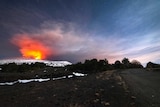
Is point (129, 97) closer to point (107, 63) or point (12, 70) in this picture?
point (107, 63)

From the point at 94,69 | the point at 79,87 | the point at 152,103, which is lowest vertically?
the point at 152,103

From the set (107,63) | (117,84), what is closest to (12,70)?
(107,63)

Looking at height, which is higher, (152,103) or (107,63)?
(107,63)

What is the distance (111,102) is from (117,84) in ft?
15.6

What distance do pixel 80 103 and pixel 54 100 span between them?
1849mm

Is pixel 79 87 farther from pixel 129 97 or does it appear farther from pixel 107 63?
pixel 107 63

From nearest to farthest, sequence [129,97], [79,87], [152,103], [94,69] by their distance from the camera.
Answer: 1. [152,103]
2. [129,97]
3. [79,87]
4. [94,69]

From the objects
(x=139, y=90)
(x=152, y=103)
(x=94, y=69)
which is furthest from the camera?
(x=94, y=69)

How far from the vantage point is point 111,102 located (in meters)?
12.0

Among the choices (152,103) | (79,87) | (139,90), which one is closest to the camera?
(152,103)

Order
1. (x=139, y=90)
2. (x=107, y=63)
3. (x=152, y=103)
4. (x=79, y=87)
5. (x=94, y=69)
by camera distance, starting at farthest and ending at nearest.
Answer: (x=107, y=63) → (x=94, y=69) → (x=79, y=87) → (x=139, y=90) → (x=152, y=103)

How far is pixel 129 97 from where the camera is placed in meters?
12.8

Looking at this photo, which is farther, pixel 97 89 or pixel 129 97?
pixel 97 89

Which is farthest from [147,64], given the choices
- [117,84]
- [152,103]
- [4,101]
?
[4,101]
